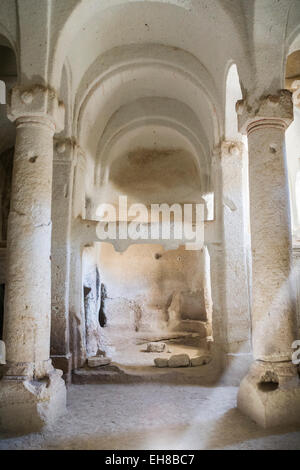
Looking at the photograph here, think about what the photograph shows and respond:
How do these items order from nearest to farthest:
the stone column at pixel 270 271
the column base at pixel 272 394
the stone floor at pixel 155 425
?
the stone floor at pixel 155 425 → the column base at pixel 272 394 → the stone column at pixel 270 271

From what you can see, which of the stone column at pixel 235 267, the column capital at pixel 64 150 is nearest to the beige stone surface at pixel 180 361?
the stone column at pixel 235 267

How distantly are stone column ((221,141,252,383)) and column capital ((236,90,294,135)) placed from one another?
219 cm

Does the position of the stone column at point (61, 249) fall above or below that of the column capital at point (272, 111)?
below

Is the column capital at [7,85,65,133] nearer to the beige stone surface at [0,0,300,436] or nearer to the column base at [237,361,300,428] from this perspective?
the beige stone surface at [0,0,300,436]

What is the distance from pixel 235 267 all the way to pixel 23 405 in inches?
163

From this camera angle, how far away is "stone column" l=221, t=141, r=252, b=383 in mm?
6570

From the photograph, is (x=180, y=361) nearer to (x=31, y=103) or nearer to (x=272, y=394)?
(x=272, y=394)

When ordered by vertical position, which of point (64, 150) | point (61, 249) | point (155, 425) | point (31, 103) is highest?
point (64, 150)

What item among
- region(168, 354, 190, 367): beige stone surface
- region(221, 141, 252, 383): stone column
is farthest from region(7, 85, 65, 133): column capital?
region(168, 354, 190, 367): beige stone surface

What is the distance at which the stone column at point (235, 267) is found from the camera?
6.57 metres

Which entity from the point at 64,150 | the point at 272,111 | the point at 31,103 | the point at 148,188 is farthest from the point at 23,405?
the point at 148,188

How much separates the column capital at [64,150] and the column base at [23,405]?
3.99m

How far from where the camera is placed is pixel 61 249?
267 inches

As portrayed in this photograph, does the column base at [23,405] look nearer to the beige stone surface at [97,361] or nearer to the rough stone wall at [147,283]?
the beige stone surface at [97,361]
